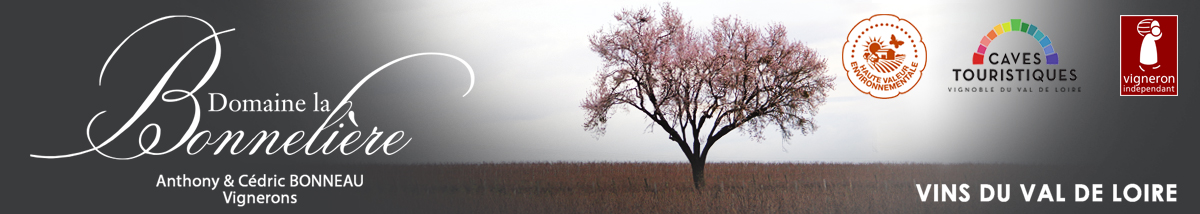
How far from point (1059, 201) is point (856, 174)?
8.14 metres

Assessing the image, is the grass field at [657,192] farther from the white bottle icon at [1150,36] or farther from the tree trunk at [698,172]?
the white bottle icon at [1150,36]

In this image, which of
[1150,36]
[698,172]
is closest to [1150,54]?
[1150,36]

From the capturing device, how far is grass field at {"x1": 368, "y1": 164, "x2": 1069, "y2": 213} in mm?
14570

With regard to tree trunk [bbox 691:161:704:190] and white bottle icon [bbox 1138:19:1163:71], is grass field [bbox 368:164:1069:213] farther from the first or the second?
white bottle icon [bbox 1138:19:1163:71]

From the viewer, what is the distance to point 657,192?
16703mm

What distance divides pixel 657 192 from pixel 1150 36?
378 inches

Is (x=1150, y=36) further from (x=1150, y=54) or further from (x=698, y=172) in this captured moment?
(x=698, y=172)

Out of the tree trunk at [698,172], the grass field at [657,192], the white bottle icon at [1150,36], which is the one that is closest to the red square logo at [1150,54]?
the white bottle icon at [1150,36]

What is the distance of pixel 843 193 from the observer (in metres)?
16.7

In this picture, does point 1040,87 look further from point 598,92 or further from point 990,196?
point 598,92

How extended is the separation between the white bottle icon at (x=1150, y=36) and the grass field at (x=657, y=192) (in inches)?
111

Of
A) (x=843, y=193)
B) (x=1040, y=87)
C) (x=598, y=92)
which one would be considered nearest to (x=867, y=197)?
(x=843, y=193)

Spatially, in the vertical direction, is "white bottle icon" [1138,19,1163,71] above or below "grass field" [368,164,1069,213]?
above

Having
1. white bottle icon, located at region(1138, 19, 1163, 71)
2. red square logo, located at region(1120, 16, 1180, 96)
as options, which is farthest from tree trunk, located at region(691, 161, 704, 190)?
white bottle icon, located at region(1138, 19, 1163, 71)
